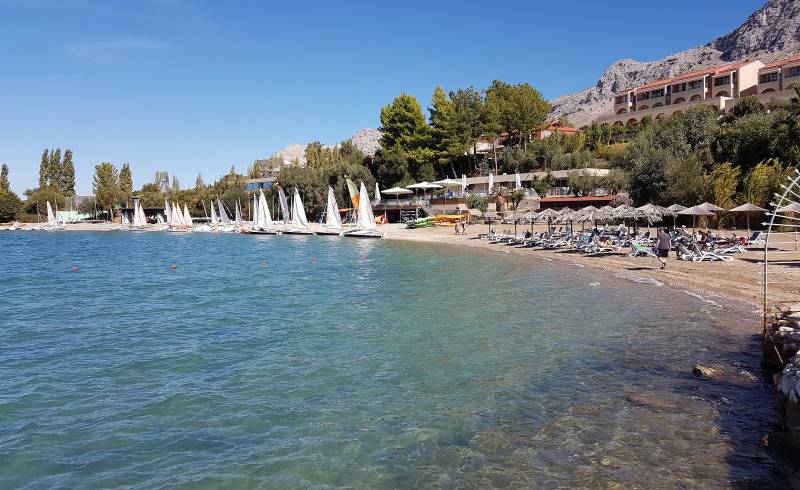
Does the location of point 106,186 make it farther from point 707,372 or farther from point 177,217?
point 707,372

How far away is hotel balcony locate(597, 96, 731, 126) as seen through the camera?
69.1 meters

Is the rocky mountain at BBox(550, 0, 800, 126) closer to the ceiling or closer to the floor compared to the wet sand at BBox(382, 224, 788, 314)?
closer to the ceiling

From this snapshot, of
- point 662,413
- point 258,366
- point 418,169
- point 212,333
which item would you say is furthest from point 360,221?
point 662,413

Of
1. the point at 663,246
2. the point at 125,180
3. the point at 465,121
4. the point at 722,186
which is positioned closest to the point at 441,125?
the point at 465,121

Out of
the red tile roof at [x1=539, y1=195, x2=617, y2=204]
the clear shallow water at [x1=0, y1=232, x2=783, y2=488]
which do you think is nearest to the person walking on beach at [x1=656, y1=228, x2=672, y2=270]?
the clear shallow water at [x1=0, y1=232, x2=783, y2=488]

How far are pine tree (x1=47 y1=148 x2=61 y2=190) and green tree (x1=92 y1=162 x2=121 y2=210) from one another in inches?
290

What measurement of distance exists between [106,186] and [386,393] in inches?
5131

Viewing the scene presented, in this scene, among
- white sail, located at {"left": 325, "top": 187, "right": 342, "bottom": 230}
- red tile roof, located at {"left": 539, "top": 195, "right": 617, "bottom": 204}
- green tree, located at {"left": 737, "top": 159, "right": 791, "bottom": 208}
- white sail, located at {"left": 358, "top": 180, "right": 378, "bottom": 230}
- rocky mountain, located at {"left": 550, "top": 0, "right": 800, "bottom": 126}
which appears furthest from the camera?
rocky mountain, located at {"left": 550, "top": 0, "right": 800, "bottom": 126}

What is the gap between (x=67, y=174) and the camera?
122312 mm

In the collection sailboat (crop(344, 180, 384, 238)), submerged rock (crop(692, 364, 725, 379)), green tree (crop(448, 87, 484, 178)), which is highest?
green tree (crop(448, 87, 484, 178))

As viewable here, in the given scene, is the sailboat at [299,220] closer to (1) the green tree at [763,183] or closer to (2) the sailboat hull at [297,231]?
(2) the sailboat hull at [297,231]

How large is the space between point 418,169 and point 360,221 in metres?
25.2

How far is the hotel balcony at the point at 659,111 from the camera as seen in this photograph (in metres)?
69.1

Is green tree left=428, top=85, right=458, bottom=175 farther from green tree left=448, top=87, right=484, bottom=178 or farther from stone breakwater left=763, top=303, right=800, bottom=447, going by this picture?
stone breakwater left=763, top=303, right=800, bottom=447
